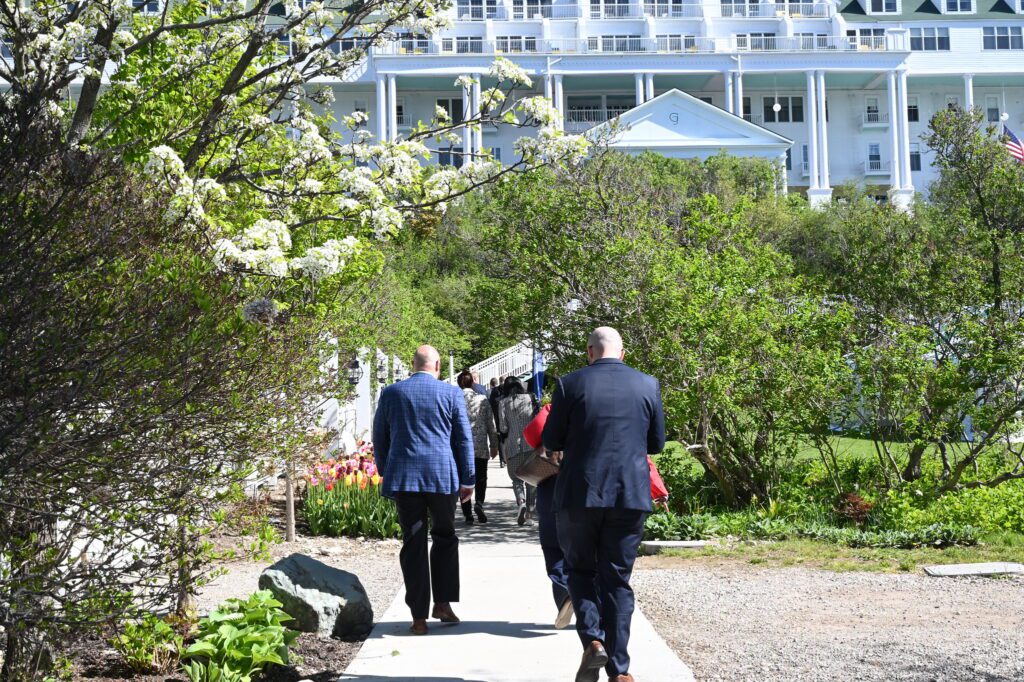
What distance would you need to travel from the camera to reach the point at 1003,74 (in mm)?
75625

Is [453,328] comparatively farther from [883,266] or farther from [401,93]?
[401,93]

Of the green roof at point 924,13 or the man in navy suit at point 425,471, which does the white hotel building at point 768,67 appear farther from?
the man in navy suit at point 425,471

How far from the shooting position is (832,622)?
770cm

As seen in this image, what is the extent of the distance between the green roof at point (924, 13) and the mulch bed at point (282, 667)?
76243mm

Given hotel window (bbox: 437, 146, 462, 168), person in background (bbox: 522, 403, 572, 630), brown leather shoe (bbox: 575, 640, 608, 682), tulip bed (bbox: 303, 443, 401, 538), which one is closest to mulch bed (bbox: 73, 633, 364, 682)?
person in background (bbox: 522, 403, 572, 630)

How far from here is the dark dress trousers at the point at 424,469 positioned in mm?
7277

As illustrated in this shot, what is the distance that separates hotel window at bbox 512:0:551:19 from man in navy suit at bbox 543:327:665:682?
6984cm

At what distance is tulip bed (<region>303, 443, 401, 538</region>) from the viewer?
12.6m

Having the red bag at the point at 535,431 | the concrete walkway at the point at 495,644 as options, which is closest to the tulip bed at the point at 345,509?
the concrete walkway at the point at 495,644

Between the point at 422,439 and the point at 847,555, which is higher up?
the point at 422,439

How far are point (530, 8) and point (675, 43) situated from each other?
9278 millimetres

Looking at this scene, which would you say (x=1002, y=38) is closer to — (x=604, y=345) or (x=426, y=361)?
(x=426, y=361)

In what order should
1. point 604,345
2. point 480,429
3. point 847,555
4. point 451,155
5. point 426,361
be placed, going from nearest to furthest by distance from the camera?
point 604,345, point 426,361, point 847,555, point 480,429, point 451,155

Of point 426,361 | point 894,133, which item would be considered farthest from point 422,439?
point 894,133
